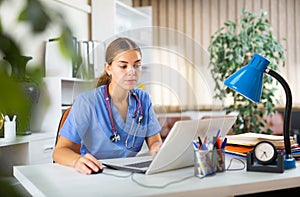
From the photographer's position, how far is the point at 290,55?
5.26 meters

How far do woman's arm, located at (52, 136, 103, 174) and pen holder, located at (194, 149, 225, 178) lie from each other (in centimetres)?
30

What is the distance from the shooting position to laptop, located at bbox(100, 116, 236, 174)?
1249 millimetres

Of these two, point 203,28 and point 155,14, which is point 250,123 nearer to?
point 203,28

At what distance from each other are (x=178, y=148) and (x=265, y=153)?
29cm

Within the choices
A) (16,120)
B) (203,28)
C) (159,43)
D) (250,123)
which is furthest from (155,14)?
(16,120)

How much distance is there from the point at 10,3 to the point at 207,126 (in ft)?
3.81

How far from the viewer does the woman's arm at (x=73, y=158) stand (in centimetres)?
134

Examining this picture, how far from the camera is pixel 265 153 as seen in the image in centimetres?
136

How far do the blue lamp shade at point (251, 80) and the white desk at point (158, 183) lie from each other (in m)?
0.26

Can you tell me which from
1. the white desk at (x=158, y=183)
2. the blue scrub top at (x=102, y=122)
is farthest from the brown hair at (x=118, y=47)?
the white desk at (x=158, y=183)

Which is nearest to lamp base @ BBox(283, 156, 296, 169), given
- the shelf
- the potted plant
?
the potted plant

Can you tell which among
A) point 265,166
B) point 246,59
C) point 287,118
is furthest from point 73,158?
point 246,59

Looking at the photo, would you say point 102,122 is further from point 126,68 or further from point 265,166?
point 265,166

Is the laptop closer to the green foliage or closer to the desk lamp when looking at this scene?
the desk lamp
